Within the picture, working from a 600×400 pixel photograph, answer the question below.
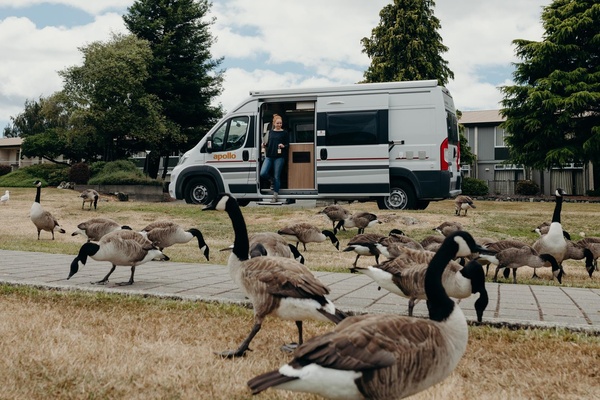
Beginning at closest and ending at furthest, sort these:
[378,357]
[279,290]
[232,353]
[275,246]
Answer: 1. [378,357]
2. [279,290]
3. [232,353]
4. [275,246]

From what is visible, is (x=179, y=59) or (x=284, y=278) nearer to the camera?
(x=284, y=278)

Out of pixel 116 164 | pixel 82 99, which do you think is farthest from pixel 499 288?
pixel 82 99

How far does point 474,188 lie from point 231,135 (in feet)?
85.2

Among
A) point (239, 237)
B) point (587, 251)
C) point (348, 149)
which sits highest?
point (348, 149)

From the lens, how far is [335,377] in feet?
8.61

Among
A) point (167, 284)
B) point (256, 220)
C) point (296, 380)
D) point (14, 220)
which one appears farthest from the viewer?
point (14, 220)

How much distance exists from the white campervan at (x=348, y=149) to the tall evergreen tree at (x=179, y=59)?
22.4 m

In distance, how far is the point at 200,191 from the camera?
61.7 ft

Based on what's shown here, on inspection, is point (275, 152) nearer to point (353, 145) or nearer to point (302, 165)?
point (302, 165)

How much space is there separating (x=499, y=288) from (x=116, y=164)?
2999 cm

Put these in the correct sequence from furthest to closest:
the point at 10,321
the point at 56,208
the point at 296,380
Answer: the point at 56,208 → the point at 10,321 → the point at 296,380

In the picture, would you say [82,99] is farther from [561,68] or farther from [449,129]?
[561,68]

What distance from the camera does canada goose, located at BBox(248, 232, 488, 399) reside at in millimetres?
2605

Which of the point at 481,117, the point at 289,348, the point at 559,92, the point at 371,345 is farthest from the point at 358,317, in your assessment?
the point at 481,117
